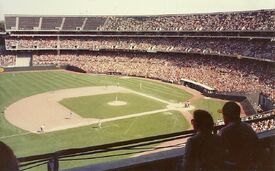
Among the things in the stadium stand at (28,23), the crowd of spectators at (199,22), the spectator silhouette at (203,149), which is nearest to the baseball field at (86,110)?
the crowd of spectators at (199,22)

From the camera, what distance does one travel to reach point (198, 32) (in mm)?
58719

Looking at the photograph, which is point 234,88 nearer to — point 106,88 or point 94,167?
point 106,88

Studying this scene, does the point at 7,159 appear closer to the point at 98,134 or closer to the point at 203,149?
the point at 203,149

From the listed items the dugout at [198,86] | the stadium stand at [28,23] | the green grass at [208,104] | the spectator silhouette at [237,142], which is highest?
the stadium stand at [28,23]

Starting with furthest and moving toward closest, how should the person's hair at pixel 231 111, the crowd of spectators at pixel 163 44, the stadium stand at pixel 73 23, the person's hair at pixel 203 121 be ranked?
the stadium stand at pixel 73 23
the crowd of spectators at pixel 163 44
the person's hair at pixel 231 111
the person's hair at pixel 203 121

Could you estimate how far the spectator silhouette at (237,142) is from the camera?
4711 millimetres

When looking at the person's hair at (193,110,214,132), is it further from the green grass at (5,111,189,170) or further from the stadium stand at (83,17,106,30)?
the stadium stand at (83,17,106,30)

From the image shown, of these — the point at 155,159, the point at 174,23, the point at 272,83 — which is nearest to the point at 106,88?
the point at 272,83

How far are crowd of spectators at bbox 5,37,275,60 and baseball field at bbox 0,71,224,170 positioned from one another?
10613 mm

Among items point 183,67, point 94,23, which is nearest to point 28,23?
point 94,23

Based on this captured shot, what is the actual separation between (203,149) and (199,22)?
193 feet

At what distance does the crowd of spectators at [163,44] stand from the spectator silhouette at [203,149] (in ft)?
132

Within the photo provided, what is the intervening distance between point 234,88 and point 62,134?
2389cm

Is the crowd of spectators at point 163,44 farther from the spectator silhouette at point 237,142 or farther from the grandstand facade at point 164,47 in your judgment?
the spectator silhouette at point 237,142
